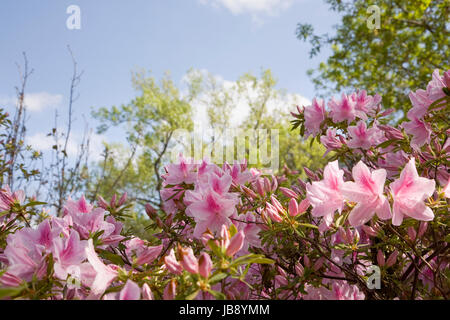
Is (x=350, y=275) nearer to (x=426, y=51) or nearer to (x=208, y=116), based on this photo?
(x=426, y=51)

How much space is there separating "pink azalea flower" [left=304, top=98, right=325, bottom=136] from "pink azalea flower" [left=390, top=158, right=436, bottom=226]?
1.13 m

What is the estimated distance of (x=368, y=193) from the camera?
0.99 m

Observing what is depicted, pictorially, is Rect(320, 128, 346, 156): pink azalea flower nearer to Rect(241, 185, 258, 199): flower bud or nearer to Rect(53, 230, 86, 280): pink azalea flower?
Rect(241, 185, 258, 199): flower bud

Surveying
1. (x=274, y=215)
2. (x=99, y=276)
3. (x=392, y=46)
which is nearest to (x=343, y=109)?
(x=274, y=215)

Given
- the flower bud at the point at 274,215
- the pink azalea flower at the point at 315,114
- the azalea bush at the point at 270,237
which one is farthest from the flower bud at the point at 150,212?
the pink azalea flower at the point at 315,114

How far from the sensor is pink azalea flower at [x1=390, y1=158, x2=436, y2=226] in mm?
969

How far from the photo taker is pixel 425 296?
1222mm

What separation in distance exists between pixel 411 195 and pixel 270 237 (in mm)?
505

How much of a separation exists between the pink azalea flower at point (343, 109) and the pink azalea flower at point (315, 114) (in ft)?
0.25

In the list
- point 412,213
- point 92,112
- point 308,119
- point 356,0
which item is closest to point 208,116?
point 92,112

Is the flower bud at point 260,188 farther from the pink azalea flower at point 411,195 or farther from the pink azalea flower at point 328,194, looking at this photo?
the pink azalea flower at point 411,195

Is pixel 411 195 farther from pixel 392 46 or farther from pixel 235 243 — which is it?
pixel 392 46
